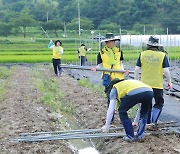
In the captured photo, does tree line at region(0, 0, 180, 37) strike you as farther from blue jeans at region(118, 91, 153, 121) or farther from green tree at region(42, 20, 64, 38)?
blue jeans at region(118, 91, 153, 121)

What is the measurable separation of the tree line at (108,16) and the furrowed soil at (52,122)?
114 feet

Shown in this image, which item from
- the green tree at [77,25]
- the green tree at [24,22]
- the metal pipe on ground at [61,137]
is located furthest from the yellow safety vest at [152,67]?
the green tree at [24,22]

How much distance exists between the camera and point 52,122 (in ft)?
26.3

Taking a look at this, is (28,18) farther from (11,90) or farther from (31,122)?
(31,122)

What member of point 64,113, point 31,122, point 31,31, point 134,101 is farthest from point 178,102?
point 31,31

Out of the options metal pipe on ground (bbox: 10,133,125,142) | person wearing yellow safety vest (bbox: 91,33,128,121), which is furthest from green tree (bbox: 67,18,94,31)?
metal pipe on ground (bbox: 10,133,125,142)

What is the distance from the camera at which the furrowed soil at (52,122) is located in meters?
5.78

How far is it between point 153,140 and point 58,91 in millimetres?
6825

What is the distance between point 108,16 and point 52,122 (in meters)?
52.7

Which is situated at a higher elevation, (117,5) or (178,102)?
(117,5)

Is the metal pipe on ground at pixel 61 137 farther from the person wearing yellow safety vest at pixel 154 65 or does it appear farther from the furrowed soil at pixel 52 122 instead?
the person wearing yellow safety vest at pixel 154 65

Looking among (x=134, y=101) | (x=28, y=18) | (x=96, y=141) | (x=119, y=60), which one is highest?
(x=28, y=18)

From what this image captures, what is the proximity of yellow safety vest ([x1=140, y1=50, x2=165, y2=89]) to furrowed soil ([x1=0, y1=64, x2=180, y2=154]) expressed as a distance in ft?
2.80

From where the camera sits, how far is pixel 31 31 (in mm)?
55594
